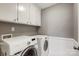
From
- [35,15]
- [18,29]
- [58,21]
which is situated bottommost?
[18,29]

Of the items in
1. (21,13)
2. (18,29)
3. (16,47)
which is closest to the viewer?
(16,47)

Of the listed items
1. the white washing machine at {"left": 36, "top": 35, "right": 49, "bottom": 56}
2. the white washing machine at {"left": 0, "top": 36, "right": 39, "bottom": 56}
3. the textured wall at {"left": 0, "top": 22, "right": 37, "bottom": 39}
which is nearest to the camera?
the white washing machine at {"left": 0, "top": 36, "right": 39, "bottom": 56}

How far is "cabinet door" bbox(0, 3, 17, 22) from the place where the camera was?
3.67 ft

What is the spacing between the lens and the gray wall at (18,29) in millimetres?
1335

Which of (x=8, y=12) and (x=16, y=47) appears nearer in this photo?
(x=16, y=47)

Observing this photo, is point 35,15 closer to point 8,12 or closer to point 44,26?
point 44,26

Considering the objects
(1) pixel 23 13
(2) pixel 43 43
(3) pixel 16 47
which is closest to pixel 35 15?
(1) pixel 23 13

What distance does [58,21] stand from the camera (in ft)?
4.71

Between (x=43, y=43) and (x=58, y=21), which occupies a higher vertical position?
(x=58, y=21)

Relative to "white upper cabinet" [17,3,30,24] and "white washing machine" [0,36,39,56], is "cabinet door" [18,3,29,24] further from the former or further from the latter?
"white washing machine" [0,36,39,56]

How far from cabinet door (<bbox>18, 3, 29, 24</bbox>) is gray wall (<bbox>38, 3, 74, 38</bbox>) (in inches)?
10.6

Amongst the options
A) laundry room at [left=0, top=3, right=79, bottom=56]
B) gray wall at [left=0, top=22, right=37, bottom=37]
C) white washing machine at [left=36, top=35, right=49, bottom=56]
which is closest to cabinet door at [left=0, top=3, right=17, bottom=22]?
laundry room at [left=0, top=3, right=79, bottom=56]

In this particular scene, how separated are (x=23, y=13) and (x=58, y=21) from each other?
0.57 meters

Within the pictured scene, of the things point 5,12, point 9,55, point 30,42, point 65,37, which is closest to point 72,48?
point 65,37
